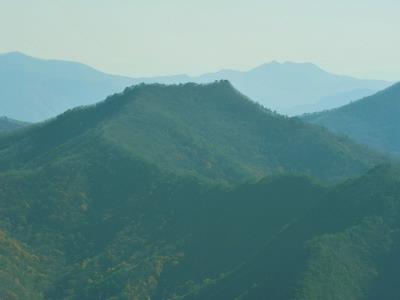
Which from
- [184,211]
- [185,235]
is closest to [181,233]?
[185,235]

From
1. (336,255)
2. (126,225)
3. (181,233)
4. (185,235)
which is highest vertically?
(126,225)

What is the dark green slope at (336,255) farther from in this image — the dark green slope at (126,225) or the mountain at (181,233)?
the dark green slope at (126,225)

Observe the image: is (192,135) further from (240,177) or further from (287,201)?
(287,201)

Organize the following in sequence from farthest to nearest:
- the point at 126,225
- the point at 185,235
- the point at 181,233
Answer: the point at 126,225 → the point at 181,233 → the point at 185,235

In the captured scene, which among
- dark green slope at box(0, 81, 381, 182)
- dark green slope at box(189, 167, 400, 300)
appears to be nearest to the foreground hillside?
dark green slope at box(189, 167, 400, 300)

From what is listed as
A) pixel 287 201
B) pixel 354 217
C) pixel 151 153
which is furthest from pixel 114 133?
pixel 354 217

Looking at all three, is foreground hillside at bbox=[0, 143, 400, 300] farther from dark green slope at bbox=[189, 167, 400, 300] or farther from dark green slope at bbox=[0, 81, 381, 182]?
dark green slope at bbox=[0, 81, 381, 182]

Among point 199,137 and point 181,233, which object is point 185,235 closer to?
point 181,233
